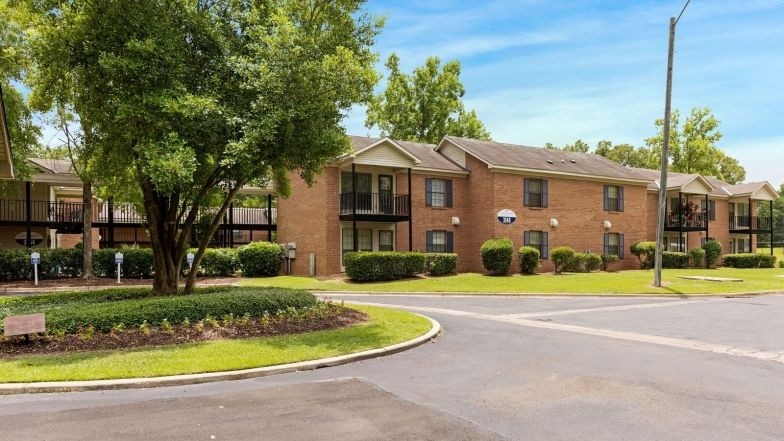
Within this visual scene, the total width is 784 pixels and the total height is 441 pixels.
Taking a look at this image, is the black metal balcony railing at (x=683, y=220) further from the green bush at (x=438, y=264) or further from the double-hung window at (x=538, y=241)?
the green bush at (x=438, y=264)

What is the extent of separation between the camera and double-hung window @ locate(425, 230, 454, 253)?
30328mm

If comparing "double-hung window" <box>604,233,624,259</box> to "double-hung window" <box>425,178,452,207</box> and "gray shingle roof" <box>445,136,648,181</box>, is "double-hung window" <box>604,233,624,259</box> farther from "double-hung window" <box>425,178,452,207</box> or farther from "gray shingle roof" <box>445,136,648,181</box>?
"double-hung window" <box>425,178,452,207</box>

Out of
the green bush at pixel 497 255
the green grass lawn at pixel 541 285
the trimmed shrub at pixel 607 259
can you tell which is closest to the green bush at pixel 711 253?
the trimmed shrub at pixel 607 259

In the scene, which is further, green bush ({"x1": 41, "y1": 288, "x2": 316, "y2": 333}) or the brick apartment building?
the brick apartment building

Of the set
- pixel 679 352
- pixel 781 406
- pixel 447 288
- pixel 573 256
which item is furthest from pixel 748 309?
pixel 573 256

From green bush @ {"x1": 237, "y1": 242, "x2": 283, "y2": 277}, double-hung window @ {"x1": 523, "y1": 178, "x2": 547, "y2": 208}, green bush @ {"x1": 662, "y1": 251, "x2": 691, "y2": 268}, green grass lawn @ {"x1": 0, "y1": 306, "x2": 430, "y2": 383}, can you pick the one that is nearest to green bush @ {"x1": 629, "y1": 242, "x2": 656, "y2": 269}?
green bush @ {"x1": 662, "y1": 251, "x2": 691, "y2": 268}

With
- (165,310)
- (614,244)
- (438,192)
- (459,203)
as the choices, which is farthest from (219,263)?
(614,244)

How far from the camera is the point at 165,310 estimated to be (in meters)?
10.5

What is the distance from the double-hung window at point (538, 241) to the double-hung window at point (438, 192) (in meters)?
4.58

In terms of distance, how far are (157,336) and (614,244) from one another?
30651mm

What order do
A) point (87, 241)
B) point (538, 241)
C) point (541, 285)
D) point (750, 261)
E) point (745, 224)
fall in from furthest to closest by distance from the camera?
1. point (745, 224)
2. point (750, 261)
3. point (538, 241)
4. point (87, 241)
5. point (541, 285)

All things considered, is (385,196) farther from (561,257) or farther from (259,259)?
(561,257)

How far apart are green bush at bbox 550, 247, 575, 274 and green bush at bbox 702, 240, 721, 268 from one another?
538 inches

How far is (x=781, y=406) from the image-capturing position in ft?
21.3
